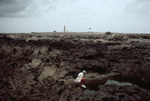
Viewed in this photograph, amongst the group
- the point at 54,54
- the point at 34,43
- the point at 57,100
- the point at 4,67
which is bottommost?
the point at 57,100

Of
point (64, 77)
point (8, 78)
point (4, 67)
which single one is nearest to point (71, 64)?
point (64, 77)

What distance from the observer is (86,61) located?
428 inches

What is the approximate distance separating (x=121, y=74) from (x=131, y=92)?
11.2 ft

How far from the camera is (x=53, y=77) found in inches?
382

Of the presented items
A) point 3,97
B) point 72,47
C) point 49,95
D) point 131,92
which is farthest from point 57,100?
point 72,47

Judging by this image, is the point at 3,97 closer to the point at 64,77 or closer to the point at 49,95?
the point at 49,95

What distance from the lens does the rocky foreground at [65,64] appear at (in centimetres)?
779

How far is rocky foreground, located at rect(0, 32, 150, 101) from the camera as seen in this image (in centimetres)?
779

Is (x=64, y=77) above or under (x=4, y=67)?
under

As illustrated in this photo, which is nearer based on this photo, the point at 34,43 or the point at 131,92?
the point at 131,92

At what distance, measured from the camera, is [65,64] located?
10578mm

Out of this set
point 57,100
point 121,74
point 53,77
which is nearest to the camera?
point 57,100

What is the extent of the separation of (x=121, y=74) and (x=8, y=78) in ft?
28.0

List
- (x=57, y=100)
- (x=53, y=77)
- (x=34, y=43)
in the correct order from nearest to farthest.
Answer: (x=57, y=100) → (x=53, y=77) → (x=34, y=43)
